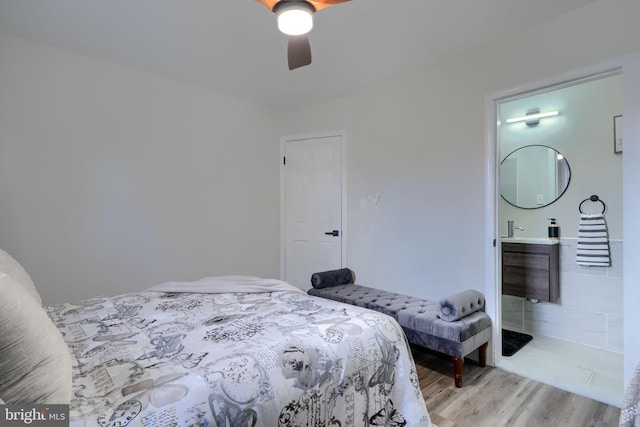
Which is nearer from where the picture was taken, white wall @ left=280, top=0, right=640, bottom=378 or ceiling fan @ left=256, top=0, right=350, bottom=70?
ceiling fan @ left=256, top=0, right=350, bottom=70

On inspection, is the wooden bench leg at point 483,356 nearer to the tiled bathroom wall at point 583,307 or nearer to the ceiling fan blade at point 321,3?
the tiled bathroom wall at point 583,307

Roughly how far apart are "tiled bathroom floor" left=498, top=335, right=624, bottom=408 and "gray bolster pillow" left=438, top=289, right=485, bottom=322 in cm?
56

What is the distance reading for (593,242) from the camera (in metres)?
2.79

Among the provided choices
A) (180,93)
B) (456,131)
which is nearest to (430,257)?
(456,131)

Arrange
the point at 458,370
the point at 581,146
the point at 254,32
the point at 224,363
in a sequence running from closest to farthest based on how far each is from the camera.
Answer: the point at 224,363
the point at 458,370
the point at 254,32
the point at 581,146

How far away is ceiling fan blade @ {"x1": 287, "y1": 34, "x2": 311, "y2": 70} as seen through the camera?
1.79 metres

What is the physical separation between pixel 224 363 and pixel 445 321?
5.79 ft

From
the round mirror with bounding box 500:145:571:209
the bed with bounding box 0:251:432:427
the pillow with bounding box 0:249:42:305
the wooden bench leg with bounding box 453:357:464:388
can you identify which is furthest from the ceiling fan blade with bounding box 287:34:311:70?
the round mirror with bounding box 500:145:571:209

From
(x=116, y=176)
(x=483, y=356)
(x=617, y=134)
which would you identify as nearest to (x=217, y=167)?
(x=116, y=176)

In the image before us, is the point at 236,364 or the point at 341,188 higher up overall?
the point at 341,188

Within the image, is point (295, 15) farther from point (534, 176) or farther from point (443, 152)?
point (534, 176)

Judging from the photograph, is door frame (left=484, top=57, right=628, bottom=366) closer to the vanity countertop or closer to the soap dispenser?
the vanity countertop

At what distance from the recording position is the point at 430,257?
9.52 ft

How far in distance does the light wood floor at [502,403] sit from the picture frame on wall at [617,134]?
81.6 inches
